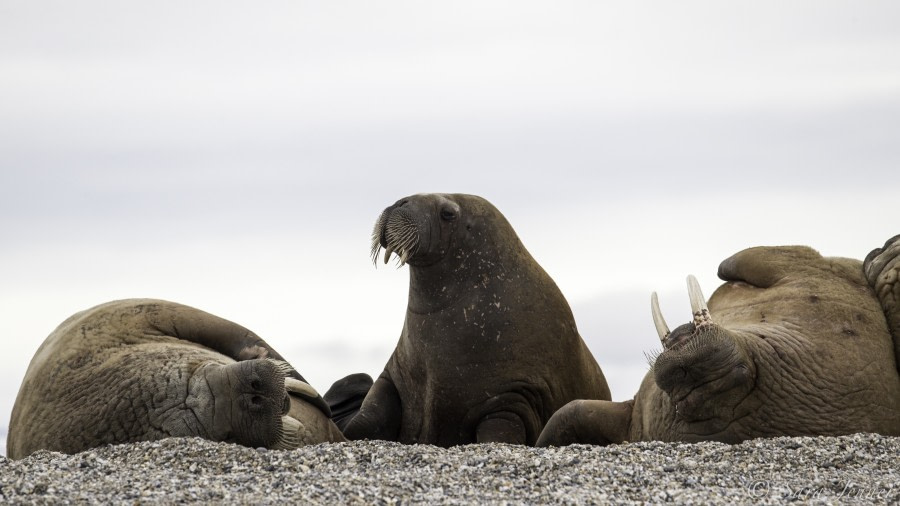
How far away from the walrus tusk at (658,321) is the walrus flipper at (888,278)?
66.0 inches

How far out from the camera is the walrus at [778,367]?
855 centimetres

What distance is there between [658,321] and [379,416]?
3.07m

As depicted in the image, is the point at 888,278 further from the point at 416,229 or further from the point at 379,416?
the point at 379,416

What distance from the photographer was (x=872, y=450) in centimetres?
812

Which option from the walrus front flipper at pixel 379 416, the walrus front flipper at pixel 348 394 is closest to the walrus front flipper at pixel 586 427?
the walrus front flipper at pixel 379 416

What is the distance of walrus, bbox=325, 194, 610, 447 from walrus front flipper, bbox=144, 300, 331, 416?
3.74 ft

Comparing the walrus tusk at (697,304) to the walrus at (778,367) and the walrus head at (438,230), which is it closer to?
the walrus at (778,367)

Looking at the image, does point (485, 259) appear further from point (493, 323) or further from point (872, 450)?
point (872, 450)

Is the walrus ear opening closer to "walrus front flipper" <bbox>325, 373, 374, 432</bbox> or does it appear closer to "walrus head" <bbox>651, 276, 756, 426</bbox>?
"walrus head" <bbox>651, 276, 756, 426</bbox>

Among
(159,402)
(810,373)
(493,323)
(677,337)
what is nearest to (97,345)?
(159,402)

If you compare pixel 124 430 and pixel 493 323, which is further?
pixel 493 323

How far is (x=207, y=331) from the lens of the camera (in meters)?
10.0

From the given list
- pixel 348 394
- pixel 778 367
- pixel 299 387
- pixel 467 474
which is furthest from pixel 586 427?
pixel 348 394

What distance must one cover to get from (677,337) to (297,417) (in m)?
2.65
